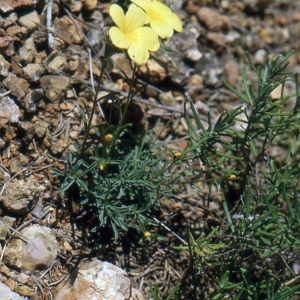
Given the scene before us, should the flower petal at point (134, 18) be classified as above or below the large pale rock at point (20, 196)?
above

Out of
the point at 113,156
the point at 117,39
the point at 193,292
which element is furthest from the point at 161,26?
the point at 193,292

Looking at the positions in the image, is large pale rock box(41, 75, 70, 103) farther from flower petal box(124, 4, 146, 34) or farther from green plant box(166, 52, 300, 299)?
green plant box(166, 52, 300, 299)

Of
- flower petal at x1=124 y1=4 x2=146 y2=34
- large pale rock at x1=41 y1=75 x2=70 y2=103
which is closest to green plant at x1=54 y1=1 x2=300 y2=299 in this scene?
large pale rock at x1=41 y1=75 x2=70 y2=103

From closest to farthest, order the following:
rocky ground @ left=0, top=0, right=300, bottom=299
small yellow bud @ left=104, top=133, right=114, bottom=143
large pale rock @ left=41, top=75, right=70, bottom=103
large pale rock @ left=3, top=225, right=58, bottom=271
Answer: small yellow bud @ left=104, top=133, right=114, bottom=143, large pale rock @ left=3, top=225, right=58, bottom=271, rocky ground @ left=0, top=0, right=300, bottom=299, large pale rock @ left=41, top=75, right=70, bottom=103

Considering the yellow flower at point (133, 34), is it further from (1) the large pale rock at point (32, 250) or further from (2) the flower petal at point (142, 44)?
(1) the large pale rock at point (32, 250)

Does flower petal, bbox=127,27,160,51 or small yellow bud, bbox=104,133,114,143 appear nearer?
small yellow bud, bbox=104,133,114,143

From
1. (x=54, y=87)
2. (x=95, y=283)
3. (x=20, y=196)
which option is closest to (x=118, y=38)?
(x=54, y=87)

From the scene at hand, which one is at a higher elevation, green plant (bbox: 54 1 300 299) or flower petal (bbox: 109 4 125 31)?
flower petal (bbox: 109 4 125 31)

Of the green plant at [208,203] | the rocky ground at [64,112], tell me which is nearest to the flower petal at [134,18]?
the green plant at [208,203]

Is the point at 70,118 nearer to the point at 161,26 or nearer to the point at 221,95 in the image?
the point at 161,26

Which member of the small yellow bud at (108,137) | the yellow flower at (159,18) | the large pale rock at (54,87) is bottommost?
the large pale rock at (54,87)
